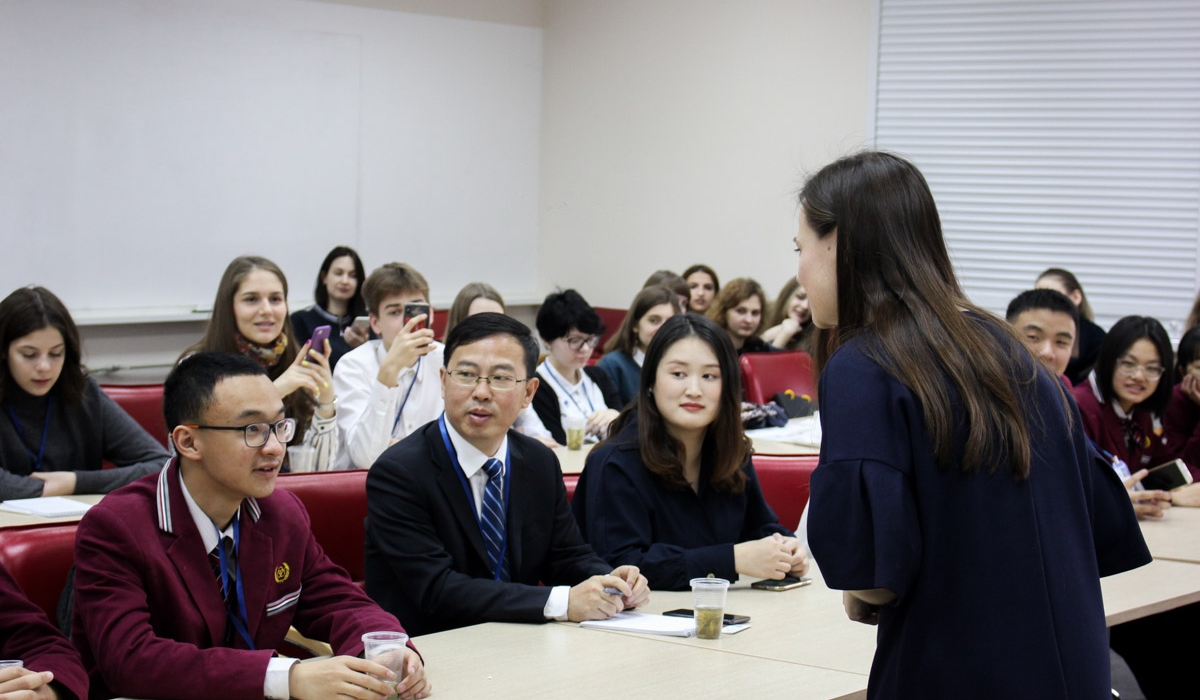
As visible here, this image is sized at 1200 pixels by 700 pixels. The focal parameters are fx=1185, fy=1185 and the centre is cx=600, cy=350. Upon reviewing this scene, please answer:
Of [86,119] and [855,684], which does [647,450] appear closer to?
[855,684]

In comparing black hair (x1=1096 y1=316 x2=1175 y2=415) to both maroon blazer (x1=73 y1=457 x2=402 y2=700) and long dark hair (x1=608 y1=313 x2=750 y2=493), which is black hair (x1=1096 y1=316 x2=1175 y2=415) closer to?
long dark hair (x1=608 y1=313 x2=750 y2=493)

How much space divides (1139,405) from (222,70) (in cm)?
561

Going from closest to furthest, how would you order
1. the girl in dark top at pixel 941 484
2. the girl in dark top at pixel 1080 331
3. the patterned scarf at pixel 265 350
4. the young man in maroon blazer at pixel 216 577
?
the girl in dark top at pixel 941 484, the young man in maroon blazer at pixel 216 577, the patterned scarf at pixel 265 350, the girl in dark top at pixel 1080 331

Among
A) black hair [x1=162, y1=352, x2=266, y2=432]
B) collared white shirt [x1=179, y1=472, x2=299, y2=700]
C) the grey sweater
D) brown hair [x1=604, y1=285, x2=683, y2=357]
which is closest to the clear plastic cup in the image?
collared white shirt [x1=179, y1=472, x2=299, y2=700]

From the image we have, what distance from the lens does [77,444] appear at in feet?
13.4

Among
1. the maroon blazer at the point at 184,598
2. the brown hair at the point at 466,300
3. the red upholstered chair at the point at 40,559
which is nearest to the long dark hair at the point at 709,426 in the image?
the maroon blazer at the point at 184,598

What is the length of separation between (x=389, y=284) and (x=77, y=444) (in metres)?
1.49

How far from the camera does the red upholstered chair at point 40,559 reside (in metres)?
2.46

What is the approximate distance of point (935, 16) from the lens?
25.0 feet

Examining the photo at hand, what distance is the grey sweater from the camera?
3.89 m

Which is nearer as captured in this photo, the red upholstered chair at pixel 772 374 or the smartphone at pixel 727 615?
the smartphone at pixel 727 615

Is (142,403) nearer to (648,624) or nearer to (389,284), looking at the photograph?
(389,284)

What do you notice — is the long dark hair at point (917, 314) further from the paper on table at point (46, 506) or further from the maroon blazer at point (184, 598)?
the paper on table at point (46, 506)

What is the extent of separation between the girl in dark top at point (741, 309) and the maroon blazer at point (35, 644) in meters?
5.17
